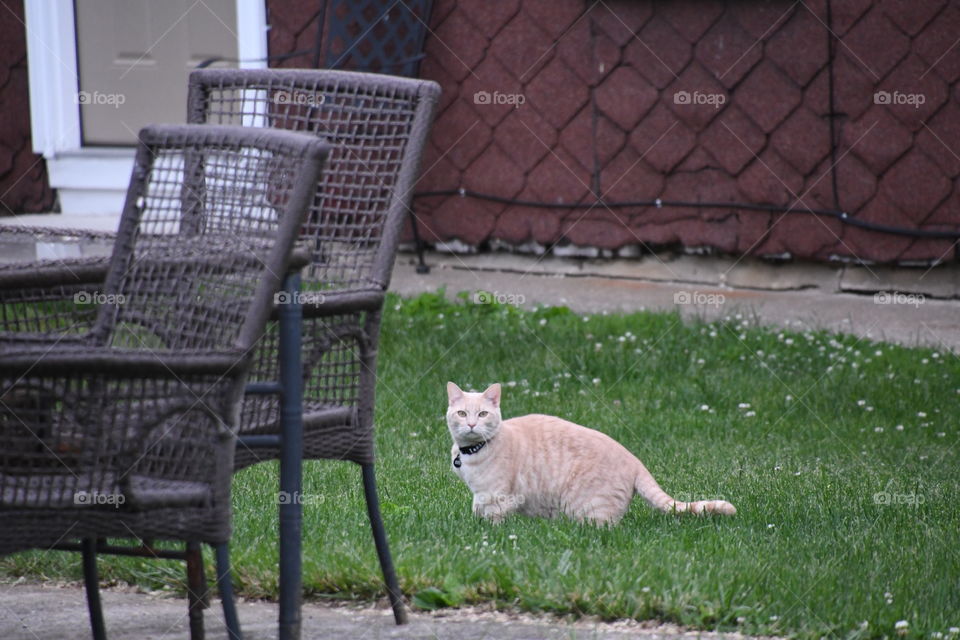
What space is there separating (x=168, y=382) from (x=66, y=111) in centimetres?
681

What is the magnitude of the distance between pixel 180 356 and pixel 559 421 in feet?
7.36

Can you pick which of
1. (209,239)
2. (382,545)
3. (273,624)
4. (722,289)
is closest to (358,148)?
(209,239)

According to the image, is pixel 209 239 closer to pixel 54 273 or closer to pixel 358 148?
pixel 54 273

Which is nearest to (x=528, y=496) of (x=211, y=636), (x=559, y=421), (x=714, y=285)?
(x=559, y=421)

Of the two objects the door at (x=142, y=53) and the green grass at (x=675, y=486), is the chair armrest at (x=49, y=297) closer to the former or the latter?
the green grass at (x=675, y=486)

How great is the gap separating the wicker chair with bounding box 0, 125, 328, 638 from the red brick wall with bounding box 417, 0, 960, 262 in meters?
5.41

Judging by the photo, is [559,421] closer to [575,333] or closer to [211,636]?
[211,636]

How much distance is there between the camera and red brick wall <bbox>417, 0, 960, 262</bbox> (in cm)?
711

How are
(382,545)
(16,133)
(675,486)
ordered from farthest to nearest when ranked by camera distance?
(16,133) → (675,486) → (382,545)

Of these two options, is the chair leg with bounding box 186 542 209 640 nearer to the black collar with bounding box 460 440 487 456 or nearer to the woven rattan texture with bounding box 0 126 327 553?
the woven rattan texture with bounding box 0 126 327 553

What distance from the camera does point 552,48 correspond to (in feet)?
26.0

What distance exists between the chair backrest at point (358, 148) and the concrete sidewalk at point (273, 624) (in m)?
0.91

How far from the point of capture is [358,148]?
3240 millimetres

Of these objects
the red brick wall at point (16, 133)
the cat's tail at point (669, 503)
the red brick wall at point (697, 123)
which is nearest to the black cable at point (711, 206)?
the red brick wall at point (697, 123)
